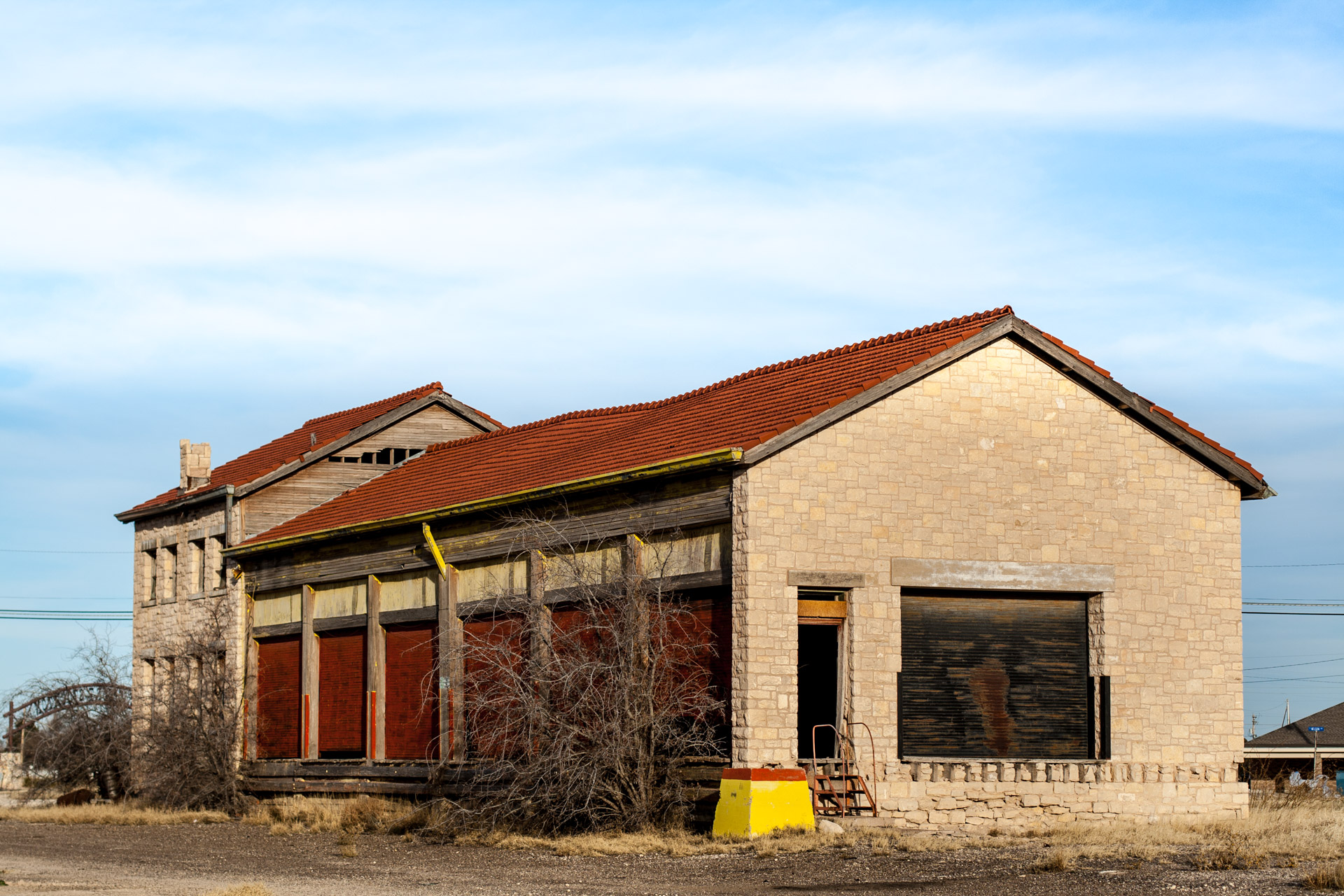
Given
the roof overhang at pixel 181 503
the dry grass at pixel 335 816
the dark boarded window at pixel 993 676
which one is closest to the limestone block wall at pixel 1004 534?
the dark boarded window at pixel 993 676

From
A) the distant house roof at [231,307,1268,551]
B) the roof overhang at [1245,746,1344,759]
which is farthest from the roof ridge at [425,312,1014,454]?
the roof overhang at [1245,746,1344,759]

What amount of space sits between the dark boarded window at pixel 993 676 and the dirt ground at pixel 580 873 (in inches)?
134

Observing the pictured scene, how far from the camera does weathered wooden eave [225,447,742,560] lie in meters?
22.0

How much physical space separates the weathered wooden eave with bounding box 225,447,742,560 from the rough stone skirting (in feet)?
16.4

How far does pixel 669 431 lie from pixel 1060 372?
6341mm

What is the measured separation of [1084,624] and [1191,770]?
2706mm

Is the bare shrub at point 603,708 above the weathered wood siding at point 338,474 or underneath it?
underneath

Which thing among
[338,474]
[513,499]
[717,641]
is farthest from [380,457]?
[717,641]

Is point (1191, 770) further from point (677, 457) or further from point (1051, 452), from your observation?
point (677, 457)

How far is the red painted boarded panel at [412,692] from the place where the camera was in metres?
27.9

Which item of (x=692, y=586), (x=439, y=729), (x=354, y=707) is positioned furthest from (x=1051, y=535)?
(x=354, y=707)

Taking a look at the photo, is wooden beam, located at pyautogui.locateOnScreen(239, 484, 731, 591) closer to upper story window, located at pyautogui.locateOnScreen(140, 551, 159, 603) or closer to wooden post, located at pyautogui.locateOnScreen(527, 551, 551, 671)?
wooden post, located at pyautogui.locateOnScreen(527, 551, 551, 671)

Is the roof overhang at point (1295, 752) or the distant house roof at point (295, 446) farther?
the roof overhang at point (1295, 752)

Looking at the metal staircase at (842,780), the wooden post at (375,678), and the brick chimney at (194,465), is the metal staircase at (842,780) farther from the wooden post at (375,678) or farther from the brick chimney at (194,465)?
the brick chimney at (194,465)
